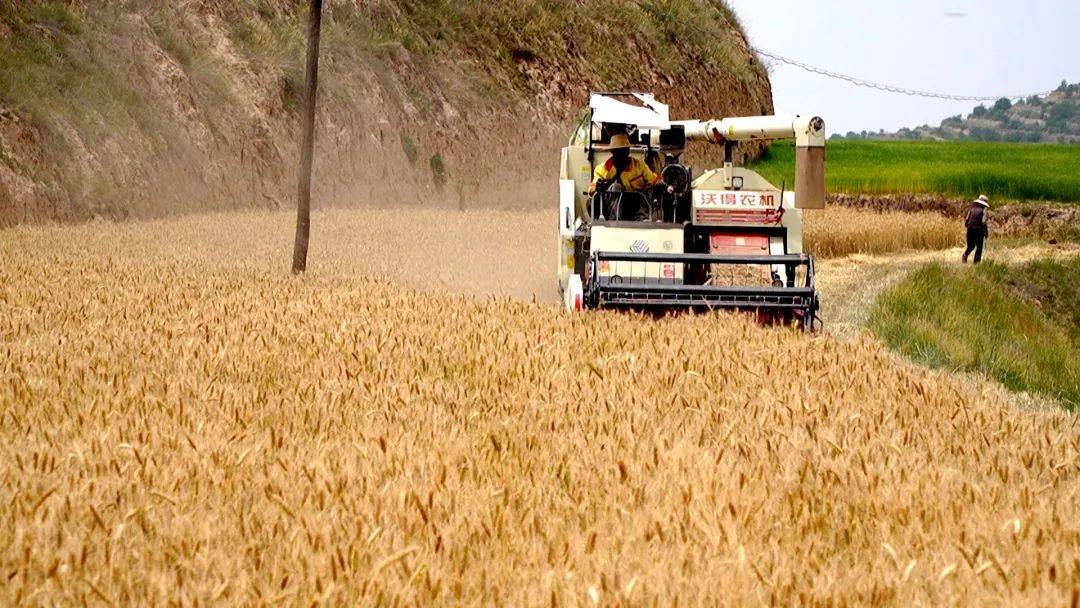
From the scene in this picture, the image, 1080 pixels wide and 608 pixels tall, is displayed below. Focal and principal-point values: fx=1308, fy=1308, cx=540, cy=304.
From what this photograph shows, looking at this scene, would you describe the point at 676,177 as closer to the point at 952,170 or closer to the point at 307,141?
the point at 307,141

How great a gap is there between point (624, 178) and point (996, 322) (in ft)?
31.8

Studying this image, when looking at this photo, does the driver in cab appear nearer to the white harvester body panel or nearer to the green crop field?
the white harvester body panel

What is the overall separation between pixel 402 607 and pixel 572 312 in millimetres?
8041

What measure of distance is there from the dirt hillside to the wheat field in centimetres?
2062

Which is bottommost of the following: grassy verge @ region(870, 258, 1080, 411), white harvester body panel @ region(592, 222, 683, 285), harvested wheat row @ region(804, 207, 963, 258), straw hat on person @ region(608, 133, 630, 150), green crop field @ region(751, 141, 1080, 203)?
grassy verge @ region(870, 258, 1080, 411)

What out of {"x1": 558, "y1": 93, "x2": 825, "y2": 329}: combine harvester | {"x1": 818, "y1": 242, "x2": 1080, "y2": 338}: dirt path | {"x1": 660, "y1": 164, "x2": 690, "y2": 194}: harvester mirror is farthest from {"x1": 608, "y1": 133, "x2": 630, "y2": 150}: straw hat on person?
{"x1": 818, "y1": 242, "x2": 1080, "y2": 338}: dirt path

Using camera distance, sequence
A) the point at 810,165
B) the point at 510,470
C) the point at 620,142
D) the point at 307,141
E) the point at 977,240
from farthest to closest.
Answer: the point at 977,240 → the point at 307,141 → the point at 620,142 → the point at 810,165 → the point at 510,470

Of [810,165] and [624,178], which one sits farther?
[624,178]

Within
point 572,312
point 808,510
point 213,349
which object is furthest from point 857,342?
point 808,510

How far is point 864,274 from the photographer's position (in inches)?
915

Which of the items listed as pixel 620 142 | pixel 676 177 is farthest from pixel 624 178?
pixel 676 177

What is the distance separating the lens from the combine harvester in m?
12.4

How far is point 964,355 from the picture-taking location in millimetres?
14297

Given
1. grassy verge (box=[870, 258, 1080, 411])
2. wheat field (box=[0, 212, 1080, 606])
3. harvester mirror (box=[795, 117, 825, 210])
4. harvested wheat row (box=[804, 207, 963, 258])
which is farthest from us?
harvested wheat row (box=[804, 207, 963, 258])
